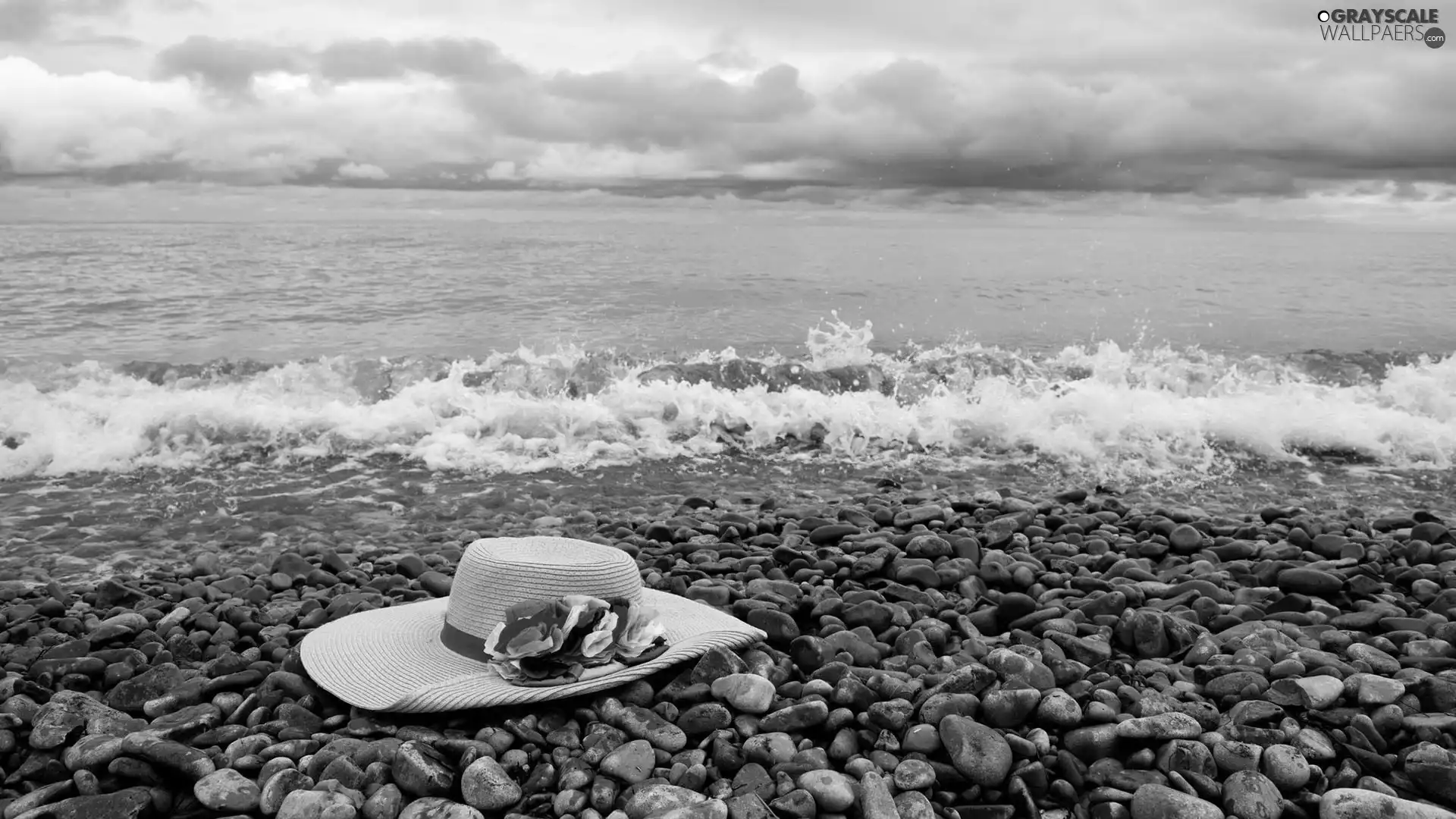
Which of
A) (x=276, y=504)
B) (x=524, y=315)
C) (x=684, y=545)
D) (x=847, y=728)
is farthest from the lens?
(x=524, y=315)

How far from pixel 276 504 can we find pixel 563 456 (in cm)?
260

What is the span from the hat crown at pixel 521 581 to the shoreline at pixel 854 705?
409 millimetres

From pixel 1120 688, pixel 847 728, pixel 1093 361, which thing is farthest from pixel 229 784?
pixel 1093 361

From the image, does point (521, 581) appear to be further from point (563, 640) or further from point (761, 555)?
point (761, 555)

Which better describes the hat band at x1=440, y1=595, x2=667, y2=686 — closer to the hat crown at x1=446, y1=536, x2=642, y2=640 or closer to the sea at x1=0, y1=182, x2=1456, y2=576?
the hat crown at x1=446, y1=536, x2=642, y2=640

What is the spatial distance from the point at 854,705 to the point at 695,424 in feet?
22.3

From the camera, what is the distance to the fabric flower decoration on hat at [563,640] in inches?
139

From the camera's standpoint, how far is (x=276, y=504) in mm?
7758

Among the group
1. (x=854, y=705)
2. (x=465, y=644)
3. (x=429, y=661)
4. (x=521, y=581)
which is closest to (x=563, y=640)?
(x=521, y=581)

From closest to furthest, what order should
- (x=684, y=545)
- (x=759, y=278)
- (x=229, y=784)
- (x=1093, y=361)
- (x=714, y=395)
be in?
(x=229, y=784) → (x=684, y=545) → (x=714, y=395) → (x=1093, y=361) → (x=759, y=278)

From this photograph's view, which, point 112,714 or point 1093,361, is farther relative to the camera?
point 1093,361

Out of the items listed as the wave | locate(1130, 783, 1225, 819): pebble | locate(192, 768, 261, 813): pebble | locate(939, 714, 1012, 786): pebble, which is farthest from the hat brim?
the wave

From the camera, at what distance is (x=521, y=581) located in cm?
376

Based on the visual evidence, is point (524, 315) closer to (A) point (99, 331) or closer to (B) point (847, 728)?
(A) point (99, 331)
